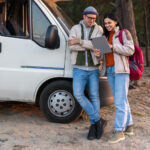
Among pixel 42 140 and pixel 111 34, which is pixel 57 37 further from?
pixel 42 140

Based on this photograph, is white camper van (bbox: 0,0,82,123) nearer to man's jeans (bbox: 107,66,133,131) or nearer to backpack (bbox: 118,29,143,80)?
man's jeans (bbox: 107,66,133,131)

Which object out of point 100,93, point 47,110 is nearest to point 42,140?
point 47,110

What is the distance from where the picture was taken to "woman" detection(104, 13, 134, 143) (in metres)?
4.36

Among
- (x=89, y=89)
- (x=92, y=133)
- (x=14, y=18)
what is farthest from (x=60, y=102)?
(x=14, y=18)

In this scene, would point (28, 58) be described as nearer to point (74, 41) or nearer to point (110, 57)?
point (74, 41)

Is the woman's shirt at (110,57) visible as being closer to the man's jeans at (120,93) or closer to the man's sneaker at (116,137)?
the man's jeans at (120,93)

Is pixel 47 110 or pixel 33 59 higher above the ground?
pixel 33 59

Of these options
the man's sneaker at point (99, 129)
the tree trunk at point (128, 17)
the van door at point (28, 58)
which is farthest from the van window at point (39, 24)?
the tree trunk at point (128, 17)

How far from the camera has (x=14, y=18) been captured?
17.9 ft

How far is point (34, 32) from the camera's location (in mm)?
5230

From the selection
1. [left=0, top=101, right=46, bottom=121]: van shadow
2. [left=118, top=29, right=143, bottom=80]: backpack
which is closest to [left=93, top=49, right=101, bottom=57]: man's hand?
[left=118, top=29, right=143, bottom=80]: backpack

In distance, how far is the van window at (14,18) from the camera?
5.31 metres

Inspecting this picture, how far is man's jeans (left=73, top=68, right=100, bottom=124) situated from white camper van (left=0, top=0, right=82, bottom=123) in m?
0.44

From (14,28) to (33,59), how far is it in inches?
25.1
